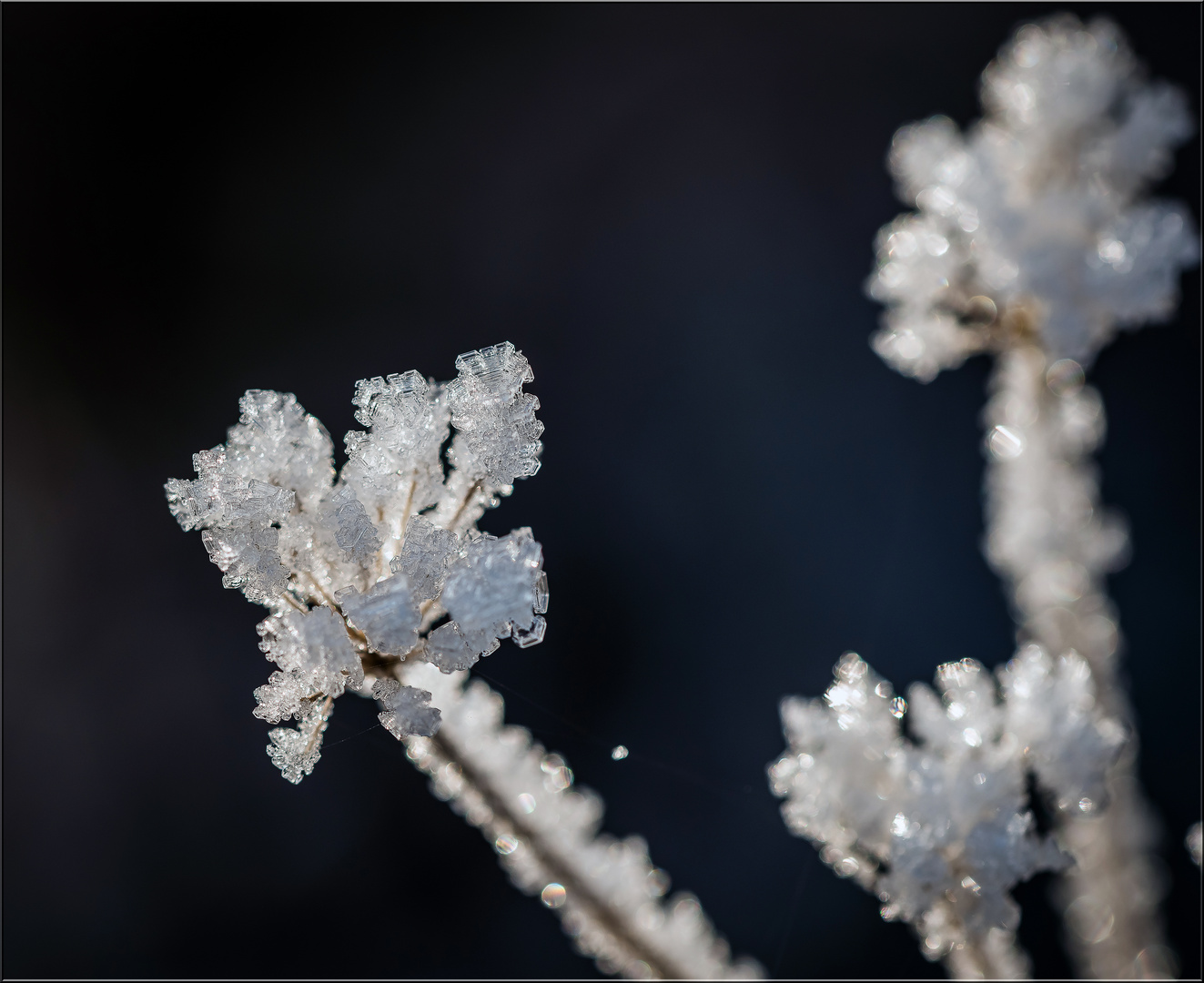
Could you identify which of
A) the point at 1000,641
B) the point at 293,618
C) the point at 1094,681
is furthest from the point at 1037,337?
the point at 1000,641

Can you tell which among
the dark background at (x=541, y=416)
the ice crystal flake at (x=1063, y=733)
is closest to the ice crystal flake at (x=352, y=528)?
the ice crystal flake at (x=1063, y=733)

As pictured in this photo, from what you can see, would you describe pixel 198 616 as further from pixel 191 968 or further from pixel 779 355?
pixel 779 355

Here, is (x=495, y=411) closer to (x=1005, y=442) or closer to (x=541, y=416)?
(x=1005, y=442)

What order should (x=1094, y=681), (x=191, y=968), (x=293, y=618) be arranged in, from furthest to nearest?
Result: 1. (x=191, y=968)
2. (x=1094, y=681)
3. (x=293, y=618)

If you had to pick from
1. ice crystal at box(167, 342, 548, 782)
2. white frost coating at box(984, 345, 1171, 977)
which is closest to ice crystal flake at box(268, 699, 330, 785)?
ice crystal at box(167, 342, 548, 782)

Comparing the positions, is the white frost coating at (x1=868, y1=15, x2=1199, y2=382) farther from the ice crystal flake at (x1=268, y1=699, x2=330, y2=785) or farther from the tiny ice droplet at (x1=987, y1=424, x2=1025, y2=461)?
the ice crystal flake at (x1=268, y1=699, x2=330, y2=785)

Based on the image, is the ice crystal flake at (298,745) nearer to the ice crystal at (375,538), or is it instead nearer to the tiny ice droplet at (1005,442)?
the ice crystal at (375,538)
